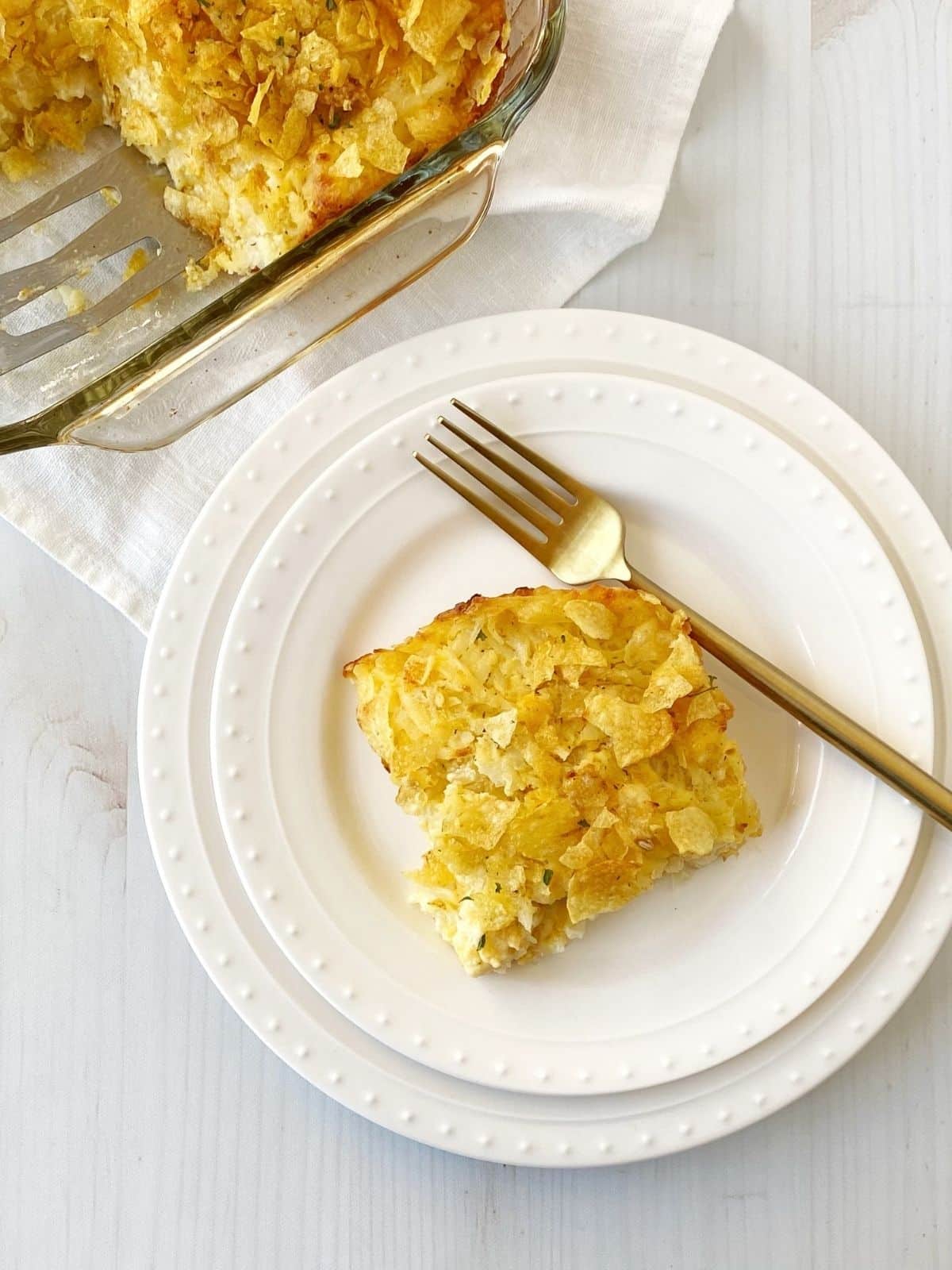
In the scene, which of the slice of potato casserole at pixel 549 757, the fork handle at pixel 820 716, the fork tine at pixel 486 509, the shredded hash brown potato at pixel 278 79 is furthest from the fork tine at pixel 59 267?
the fork handle at pixel 820 716

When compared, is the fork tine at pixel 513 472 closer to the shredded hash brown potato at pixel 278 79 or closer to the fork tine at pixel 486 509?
the fork tine at pixel 486 509

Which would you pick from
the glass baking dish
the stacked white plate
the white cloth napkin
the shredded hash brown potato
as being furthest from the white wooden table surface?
the shredded hash brown potato

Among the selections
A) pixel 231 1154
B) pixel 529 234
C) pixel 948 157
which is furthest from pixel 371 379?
pixel 231 1154

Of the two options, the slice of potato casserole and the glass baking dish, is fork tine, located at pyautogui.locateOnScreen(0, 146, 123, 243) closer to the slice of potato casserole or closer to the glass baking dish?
the glass baking dish

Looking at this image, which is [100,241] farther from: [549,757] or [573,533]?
[549,757]

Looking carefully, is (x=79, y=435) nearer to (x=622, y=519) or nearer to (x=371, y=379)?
(x=371, y=379)

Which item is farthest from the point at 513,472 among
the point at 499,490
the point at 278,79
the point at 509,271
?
the point at 278,79
